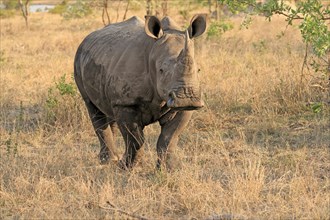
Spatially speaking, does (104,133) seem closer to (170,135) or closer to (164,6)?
(170,135)

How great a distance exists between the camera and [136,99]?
595cm

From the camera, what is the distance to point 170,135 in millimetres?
6035

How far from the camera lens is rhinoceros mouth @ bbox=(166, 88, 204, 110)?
5.20 m

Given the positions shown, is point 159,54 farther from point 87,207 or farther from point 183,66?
point 87,207

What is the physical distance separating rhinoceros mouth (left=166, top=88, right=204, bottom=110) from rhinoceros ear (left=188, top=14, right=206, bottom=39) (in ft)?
2.37

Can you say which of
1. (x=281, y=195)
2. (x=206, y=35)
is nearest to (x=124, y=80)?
(x=281, y=195)

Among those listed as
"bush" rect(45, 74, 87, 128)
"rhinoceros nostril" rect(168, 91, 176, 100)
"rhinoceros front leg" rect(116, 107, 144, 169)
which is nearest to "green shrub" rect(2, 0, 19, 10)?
"bush" rect(45, 74, 87, 128)

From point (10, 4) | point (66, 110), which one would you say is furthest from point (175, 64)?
point (10, 4)

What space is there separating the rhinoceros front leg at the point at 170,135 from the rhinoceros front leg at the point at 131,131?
0.23m

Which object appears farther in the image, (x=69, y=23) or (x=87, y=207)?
(x=69, y=23)

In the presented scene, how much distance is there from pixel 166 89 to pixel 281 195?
1.31 m

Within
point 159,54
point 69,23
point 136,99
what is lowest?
point 69,23

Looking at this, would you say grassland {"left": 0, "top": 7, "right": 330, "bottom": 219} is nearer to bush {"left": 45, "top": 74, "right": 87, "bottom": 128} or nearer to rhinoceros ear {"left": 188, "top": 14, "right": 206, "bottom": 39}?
bush {"left": 45, "top": 74, "right": 87, "bottom": 128}

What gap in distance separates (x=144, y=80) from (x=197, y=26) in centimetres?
70
